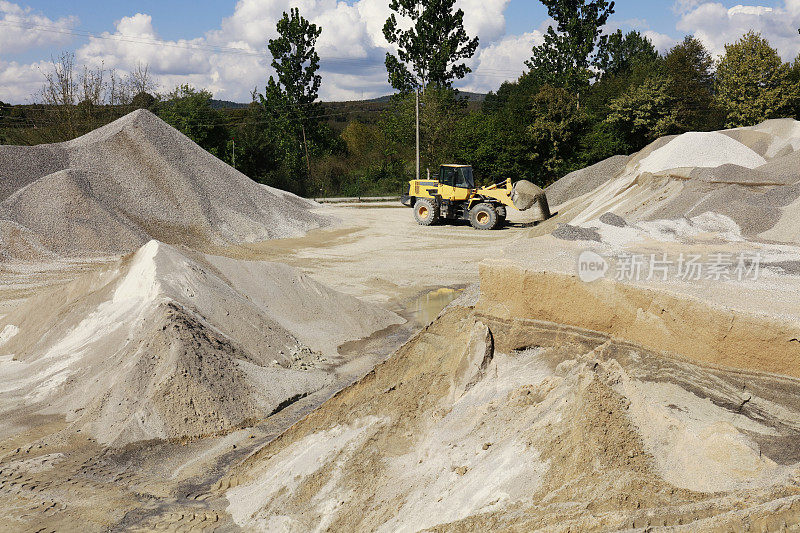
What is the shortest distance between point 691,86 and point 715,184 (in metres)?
27.3

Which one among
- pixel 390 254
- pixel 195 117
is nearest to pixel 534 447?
pixel 390 254

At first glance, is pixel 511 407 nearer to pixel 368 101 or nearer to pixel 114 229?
pixel 114 229

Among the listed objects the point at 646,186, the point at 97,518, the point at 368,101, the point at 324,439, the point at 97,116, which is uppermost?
the point at 368,101

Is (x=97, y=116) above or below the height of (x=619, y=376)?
above

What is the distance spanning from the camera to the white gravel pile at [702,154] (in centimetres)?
1914

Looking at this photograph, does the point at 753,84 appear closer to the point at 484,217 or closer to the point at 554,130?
the point at 554,130

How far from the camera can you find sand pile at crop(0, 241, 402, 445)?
7.03 metres

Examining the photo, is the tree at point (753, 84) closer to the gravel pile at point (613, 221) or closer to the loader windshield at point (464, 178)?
the loader windshield at point (464, 178)

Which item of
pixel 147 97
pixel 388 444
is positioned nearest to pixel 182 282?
pixel 388 444

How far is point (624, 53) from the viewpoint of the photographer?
6278 cm

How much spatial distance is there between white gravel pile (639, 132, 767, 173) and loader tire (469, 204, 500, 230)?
17.6 ft

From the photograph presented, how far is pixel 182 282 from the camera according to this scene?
905cm

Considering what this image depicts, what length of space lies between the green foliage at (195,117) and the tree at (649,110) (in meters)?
24.0

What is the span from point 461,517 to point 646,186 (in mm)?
16248
